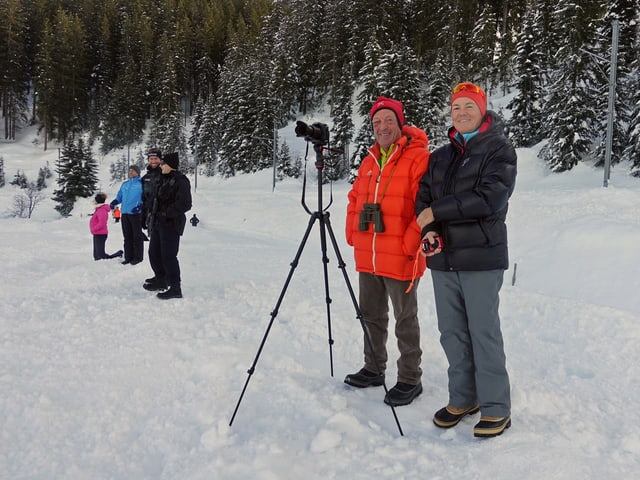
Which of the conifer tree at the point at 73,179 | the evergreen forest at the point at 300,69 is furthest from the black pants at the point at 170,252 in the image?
the conifer tree at the point at 73,179

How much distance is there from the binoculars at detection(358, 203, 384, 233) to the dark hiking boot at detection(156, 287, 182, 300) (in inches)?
134

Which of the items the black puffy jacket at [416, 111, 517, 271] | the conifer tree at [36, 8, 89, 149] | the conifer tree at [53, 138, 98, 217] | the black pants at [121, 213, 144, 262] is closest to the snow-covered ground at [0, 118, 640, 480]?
the black pants at [121, 213, 144, 262]

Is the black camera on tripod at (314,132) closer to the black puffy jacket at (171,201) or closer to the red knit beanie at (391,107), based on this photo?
the red knit beanie at (391,107)

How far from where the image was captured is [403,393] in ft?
10.5

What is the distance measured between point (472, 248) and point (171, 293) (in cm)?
432

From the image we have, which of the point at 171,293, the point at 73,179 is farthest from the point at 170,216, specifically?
the point at 73,179

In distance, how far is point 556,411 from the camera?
3096 mm

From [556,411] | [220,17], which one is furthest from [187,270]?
[220,17]

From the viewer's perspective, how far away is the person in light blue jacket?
8.31m

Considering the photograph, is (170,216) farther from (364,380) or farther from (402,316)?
(402,316)

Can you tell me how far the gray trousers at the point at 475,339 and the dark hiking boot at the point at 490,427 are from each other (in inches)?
1.3

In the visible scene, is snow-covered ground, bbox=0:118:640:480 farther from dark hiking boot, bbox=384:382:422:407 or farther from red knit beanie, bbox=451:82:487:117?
red knit beanie, bbox=451:82:487:117

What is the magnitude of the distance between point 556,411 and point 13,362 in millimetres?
4351

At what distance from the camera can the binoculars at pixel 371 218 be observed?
3234mm
